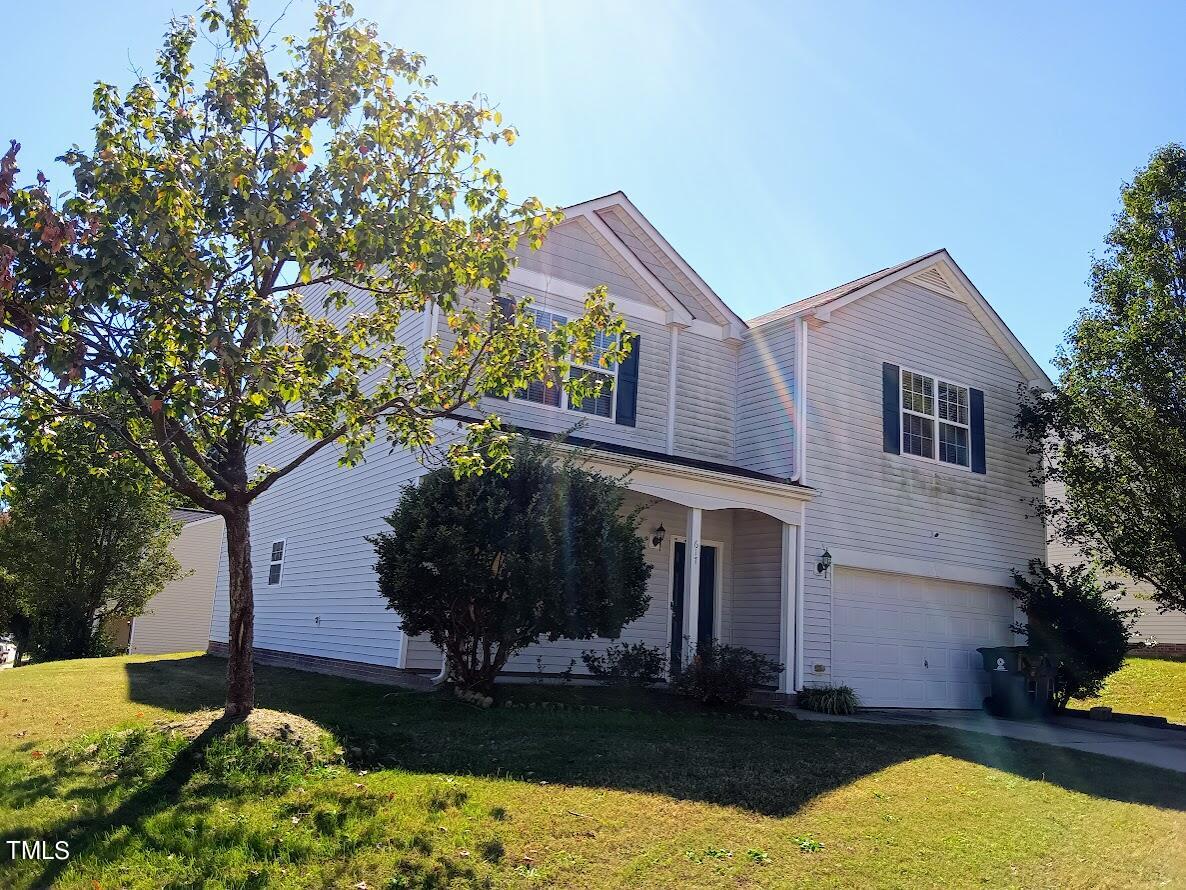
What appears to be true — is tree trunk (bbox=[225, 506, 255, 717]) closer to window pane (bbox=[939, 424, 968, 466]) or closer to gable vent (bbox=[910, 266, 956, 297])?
window pane (bbox=[939, 424, 968, 466])

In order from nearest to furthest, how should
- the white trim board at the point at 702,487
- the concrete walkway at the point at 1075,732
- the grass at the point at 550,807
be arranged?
the grass at the point at 550,807 → the concrete walkway at the point at 1075,732 → the white trim board at the point at 702,487

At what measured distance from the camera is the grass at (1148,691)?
16.5 m

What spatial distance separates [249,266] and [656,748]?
5549 millimetres

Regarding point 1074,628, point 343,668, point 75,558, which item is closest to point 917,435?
point 1074,628

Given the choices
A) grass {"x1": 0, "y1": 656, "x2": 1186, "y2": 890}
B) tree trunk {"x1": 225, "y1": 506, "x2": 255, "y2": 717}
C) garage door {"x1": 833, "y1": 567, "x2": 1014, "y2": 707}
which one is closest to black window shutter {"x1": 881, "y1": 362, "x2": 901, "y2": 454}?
garage door {"x1": 833, "y1": 567, "x2": 1014, "y2": 707}

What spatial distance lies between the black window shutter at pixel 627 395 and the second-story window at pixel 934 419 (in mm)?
4955

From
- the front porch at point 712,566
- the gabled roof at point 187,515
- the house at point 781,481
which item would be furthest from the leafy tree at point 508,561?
the gabled roof at point 187,515

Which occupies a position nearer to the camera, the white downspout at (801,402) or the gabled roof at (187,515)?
the white downspout at (801,402)

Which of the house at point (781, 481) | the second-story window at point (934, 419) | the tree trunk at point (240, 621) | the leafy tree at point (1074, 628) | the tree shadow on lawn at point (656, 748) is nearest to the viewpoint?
the tree shadow on lawn at point (656, 748)

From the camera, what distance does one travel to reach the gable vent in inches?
688

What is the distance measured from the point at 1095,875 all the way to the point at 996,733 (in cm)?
649

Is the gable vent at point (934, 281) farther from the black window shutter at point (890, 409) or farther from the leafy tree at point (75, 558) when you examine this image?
the leafy tree at point (75, 558)

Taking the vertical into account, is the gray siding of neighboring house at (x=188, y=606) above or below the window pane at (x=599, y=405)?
below

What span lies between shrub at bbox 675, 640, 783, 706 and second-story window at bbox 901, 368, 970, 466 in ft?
19.0
